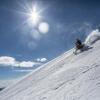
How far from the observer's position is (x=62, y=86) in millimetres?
13047

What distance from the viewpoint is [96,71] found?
1291cm

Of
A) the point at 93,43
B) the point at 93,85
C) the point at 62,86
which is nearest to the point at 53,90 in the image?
the point at 62,86

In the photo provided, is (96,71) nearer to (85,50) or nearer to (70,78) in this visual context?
(70,78)

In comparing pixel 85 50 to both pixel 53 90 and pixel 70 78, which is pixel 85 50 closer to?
pixel 70 78

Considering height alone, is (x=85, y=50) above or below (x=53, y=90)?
above

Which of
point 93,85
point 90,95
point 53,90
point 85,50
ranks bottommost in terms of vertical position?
point 90,95

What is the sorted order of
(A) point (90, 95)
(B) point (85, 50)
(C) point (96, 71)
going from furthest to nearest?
(B) point (85, 50)
(C) point (96, 71)
(A) point (90, 95)

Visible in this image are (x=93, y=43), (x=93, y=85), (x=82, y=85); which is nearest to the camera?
(x=93, y=85)

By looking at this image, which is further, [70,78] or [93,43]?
[93,43]

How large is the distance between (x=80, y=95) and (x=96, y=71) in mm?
3304

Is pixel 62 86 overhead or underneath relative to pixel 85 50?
underneath

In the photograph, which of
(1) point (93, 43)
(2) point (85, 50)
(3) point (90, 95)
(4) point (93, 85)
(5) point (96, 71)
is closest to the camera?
(3) point (90, 95)

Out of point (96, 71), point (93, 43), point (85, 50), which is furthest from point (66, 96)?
point (93, 43)

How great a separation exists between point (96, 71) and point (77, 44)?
912 cm
